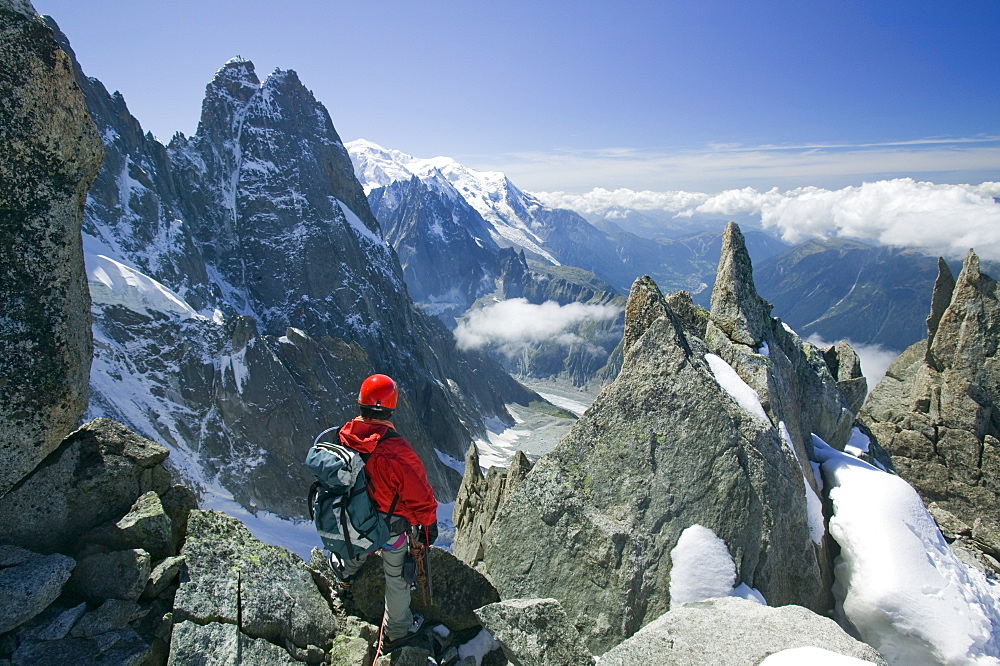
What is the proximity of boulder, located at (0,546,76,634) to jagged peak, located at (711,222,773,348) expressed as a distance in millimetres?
16937

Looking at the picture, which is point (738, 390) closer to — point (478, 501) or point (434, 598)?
point (434, 598)

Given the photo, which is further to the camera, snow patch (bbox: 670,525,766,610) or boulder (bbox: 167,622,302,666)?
snow patch (bbox: 670,525,766,610)

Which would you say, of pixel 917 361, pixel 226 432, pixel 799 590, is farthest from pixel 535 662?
pixel 226 432

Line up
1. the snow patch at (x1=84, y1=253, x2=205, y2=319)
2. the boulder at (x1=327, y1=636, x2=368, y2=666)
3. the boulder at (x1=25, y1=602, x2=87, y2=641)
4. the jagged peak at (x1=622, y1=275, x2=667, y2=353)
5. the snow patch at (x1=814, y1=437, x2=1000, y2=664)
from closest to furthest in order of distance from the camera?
the boulder at (x1=25, y1=602, x2=87, y2=641), the boulder at (x1=327, y1=636, x2=368, y2=666), the snow patch at (x1=814, y1=437, x2=1000, y2=664), the jagged peak at (x1=622, y1=275, x2=667, y2=353), the snow patch at (x1=84, y1=253, x2=205, y2=319)

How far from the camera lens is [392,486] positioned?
25.4 ft

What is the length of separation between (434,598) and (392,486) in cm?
287

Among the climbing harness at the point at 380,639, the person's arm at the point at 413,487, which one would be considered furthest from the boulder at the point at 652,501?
the person's arm at the point at 413,487

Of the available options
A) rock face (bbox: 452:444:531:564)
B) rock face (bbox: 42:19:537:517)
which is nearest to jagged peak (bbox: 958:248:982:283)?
rock face (bbox: 452:444:531:564)

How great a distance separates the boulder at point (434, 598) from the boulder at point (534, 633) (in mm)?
485

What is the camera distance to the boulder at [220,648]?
707 centimetres

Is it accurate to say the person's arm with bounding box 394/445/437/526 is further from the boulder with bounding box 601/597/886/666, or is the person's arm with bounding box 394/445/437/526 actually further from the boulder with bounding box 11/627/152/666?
the boulder with bounding box 11/627/152/666

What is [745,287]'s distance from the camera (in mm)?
18078

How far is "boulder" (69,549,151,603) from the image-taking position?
279 inches

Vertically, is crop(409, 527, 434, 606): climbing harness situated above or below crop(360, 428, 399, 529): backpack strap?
below
